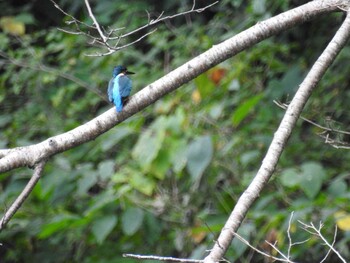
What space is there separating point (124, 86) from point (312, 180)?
1320 mm

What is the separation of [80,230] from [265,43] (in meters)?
1.91

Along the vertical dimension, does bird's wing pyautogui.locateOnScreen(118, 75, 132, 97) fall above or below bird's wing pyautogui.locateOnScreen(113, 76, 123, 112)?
below

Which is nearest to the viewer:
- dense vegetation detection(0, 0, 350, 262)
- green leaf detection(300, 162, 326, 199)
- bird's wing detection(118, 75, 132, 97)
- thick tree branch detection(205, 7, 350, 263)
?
thick tree branch detection(205, 7, 350, 263)

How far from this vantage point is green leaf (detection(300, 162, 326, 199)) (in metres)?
4.27

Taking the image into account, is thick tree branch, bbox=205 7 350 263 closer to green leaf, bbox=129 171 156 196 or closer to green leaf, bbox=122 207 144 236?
green leaf, bbox=122 207 144 236

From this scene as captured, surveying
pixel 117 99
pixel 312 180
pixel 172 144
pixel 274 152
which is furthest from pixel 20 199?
pixel 172 144

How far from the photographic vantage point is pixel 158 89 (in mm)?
2951

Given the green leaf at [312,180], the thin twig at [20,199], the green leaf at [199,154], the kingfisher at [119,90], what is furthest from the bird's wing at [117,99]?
the green leaf at [312,180]

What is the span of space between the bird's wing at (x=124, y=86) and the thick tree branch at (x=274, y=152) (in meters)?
0.75

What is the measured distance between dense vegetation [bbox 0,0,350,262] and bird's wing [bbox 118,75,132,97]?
899mm

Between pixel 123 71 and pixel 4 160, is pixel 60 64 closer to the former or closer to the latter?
pixel 123 71

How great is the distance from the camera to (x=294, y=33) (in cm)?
630

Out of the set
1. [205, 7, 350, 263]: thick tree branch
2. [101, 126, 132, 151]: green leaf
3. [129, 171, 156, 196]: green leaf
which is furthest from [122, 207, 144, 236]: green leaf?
[205, 7, 350, 263]: thick tree branch

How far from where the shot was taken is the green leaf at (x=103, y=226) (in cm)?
467
